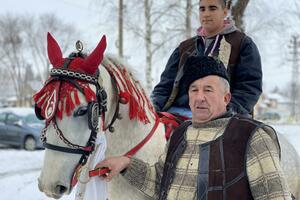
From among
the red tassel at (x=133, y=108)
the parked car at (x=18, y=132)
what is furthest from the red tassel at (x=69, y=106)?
the parked car at (x=18, y=132)

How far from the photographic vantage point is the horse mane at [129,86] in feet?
9.43

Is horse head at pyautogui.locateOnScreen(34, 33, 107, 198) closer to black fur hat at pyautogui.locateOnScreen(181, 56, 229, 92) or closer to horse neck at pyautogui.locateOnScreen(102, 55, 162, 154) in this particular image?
horse neck at pyautogui.locateOnScreen(102, 55, 162, 154)

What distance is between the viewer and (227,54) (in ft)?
10.9

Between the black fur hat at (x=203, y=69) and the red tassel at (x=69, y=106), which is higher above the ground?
the black fur hat at (x=203, y=69)

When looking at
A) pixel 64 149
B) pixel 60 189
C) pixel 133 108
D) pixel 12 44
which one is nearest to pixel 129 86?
pixel 133 108

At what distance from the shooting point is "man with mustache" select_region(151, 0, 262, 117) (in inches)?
129

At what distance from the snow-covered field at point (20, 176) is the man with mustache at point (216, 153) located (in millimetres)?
5026

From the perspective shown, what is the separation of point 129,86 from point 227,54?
0.86 metres

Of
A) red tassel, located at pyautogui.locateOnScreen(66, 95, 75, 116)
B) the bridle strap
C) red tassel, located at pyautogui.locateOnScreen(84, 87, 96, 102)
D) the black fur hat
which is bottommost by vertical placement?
the bridle strap

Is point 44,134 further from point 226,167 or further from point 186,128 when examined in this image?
point 226,167

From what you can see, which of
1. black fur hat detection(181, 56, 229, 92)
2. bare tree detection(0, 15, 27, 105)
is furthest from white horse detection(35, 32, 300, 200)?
bare tree detection(0, 15, 27, 105)

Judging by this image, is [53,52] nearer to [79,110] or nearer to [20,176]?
[79,110]

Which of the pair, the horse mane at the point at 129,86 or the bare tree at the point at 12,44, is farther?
the bare tree at the point at 12,44

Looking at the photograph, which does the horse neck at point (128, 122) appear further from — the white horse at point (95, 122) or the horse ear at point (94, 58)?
the horse ear at point (94, 58)
